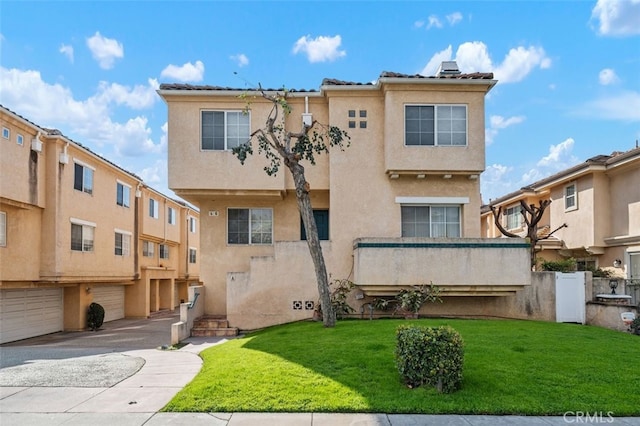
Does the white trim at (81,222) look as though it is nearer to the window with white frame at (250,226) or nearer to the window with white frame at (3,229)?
the window with white frame at (3,229)

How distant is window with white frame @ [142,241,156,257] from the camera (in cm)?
2659

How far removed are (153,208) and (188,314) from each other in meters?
15.6

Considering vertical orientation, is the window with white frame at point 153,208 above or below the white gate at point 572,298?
above

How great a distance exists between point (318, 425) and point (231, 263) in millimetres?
10768

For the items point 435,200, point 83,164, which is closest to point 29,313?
point 83,164

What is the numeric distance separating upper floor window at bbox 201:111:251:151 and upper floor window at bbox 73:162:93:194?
7653 mm

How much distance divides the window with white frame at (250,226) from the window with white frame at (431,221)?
5.08 meters

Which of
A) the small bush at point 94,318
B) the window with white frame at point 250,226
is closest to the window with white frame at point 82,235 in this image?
the small bush at point 94,318

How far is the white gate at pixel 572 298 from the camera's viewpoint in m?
13.3

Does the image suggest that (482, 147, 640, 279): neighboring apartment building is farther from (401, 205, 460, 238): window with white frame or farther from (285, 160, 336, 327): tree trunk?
(285, 160, 336, 327): tree trunk

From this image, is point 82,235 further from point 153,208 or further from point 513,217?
point 513,217

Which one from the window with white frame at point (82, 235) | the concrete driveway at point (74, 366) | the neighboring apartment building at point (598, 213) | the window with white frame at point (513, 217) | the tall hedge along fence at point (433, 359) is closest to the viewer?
the tall hedge along fence at point (433, 359)

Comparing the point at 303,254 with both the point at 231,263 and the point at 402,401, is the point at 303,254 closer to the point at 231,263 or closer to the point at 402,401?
the point at 231,263

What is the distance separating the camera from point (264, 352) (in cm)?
917
